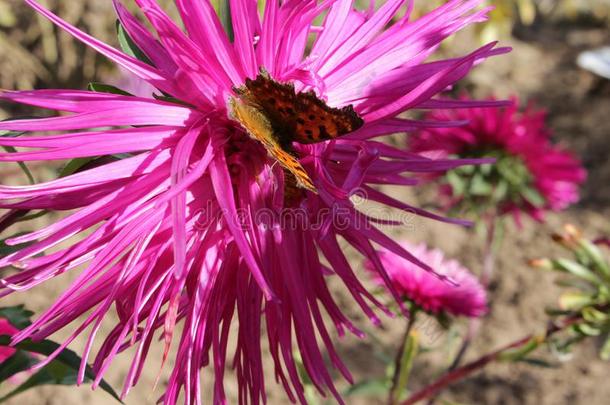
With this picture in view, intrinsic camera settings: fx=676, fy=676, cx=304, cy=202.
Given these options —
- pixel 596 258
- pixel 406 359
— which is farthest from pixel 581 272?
pixel 406 359

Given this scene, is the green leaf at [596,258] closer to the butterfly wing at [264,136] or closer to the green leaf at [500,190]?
the green leaf at [500,190]

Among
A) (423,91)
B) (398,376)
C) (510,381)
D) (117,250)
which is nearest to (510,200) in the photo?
(398,376)

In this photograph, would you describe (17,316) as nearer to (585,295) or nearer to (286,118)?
(286,118)

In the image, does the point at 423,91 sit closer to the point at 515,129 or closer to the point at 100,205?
the point at 100,205

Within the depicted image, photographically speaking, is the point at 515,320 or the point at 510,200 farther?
the point at 515,320

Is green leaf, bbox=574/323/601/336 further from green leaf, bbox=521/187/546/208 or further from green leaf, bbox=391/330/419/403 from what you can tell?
green leaf, bbox=521/187/546/208
